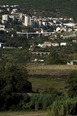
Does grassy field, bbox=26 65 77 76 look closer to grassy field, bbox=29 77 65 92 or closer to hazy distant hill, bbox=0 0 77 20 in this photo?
grassy field, bbox=29 77 65 92

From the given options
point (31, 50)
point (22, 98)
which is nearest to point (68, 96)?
point (22, 98)

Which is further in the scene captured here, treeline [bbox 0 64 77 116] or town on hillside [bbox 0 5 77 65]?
town on hillside [bbox 0 5 77 65]

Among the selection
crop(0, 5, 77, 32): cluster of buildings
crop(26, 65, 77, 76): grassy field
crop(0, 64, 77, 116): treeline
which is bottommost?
crop(0, 5, 77, 32): cluster of buildings

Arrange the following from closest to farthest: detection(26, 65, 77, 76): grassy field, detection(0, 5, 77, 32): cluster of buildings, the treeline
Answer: the treeline → detection(26, 65, 77, 76): grassy field → detection(0, 5, 77, 32): cluster of buildings

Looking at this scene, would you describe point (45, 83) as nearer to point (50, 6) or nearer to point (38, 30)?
point (38, 30)

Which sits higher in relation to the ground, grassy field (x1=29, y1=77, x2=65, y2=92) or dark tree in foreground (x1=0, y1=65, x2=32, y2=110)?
dark tree in foreground (x1=0, y1=65, x2=32, y2=110)

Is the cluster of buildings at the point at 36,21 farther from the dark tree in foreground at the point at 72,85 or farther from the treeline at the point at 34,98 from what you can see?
the treeline at the point at 34,98

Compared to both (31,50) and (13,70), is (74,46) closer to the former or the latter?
(31,50)

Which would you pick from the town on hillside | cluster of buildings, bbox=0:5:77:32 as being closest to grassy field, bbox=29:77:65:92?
the town on hillside

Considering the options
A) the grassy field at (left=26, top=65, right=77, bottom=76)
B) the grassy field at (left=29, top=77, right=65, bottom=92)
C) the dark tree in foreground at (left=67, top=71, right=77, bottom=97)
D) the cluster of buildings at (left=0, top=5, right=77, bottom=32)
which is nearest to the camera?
the dark tree in foreground at (left=67, top=71, right=77, bottom=97)
